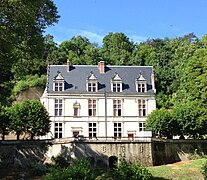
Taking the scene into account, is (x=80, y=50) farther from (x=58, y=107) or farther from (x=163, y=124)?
(x=163, y=124)

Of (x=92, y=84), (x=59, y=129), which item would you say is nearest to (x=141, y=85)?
(x=92, y=84)

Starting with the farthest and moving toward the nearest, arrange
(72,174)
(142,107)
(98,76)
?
(98,76) < (142,107) < (72,174)

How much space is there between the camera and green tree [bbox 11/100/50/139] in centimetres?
3272

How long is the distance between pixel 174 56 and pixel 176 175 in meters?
37.5

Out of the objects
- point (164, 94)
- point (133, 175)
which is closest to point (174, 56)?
point (164, 94)

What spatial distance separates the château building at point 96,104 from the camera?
38.5 metres

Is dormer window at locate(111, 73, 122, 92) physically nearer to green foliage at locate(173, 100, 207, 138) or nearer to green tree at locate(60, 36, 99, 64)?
green foliage at locate(173, 100, 207, 138)

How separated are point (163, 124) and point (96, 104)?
319 inches

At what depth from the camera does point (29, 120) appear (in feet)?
108

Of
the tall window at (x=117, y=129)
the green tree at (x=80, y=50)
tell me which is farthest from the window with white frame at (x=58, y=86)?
the green tree at (x=80, y=50)

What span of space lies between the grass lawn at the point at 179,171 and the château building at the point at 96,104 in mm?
8743

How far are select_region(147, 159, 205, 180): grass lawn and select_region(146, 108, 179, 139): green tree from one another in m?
3.92

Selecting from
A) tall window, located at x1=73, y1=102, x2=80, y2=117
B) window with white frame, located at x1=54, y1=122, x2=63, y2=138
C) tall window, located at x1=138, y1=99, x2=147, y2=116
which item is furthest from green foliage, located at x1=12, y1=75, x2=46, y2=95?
tall window, located at x1=138, y1=99, x2=147, y2=116

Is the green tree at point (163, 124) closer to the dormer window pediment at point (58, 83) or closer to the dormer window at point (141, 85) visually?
the dormer window at point (141, 85)
